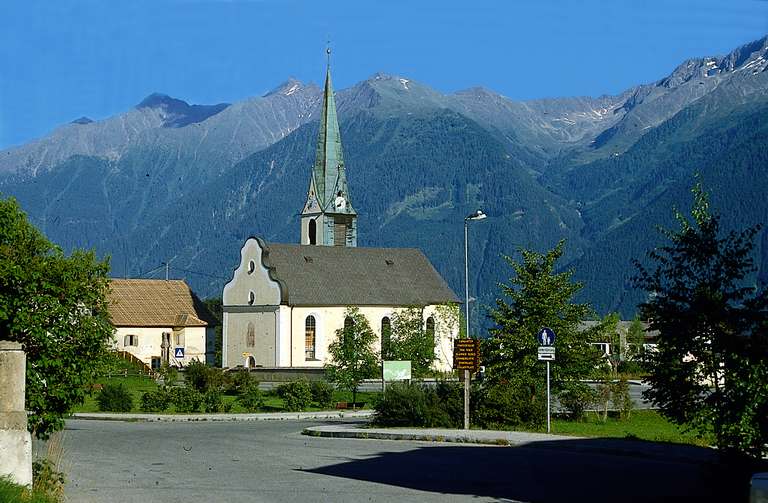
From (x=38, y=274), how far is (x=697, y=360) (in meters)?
10.3

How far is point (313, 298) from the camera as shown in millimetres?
89000

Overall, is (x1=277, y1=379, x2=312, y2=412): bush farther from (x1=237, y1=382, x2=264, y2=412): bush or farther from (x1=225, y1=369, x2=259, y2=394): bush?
(x1=225, y1=369, x2=259, y2=394): bush

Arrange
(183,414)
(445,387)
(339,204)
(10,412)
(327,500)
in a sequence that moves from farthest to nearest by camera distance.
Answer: (339,204)
(183,414)
(445,387)
(327,500)
(10,412)

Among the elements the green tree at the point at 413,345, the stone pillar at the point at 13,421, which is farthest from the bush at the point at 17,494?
the green tree at the point at 413,345

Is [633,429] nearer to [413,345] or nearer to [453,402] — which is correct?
[453,402]

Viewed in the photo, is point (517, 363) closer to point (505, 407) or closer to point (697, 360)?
point (505, 407)

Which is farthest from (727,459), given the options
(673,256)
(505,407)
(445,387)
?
(445,387)

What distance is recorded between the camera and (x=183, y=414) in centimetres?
4244

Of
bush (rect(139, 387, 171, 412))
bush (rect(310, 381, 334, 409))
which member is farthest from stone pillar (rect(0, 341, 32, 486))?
bush (rect(310, 381, 334, 409))

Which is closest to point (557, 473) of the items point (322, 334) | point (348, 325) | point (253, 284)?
point (348, 325)

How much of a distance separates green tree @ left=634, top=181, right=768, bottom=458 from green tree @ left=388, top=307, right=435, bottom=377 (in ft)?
106

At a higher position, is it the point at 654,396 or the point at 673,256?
the point at 673,256

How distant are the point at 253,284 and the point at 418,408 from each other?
57.0 m

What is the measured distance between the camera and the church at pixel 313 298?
87.7 metres
